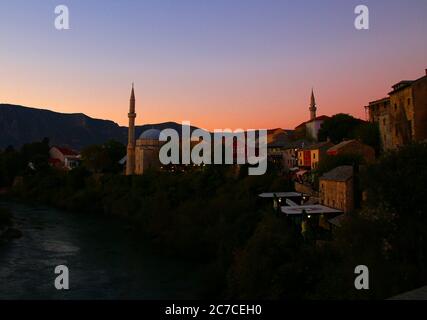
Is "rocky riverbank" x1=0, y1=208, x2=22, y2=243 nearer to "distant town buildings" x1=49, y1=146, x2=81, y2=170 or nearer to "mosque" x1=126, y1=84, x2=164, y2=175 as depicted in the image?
"mosque" x1=126, y1=84, x2=164, y2=175

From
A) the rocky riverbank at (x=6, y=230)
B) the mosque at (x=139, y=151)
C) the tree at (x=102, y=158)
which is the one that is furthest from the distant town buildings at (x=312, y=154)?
the tree at (x=102, y=158)

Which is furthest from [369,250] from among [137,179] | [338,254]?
[137,179]

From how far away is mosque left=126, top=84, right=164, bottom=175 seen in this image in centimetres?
7050

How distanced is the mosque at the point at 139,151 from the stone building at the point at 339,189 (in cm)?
Result: 4193

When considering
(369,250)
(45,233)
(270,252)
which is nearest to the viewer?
(369,250)

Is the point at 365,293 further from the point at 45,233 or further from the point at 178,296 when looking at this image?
the point at 45,233

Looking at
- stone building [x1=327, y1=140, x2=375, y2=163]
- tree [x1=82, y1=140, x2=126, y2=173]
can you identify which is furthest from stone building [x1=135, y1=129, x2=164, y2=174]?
stone building [x1=327, y1=140, x2=375, y2=163]

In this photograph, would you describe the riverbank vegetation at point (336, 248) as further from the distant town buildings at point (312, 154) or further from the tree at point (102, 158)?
the tree at point (102, 158)

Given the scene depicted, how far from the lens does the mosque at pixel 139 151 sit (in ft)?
231

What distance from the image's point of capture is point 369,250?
51.7ft

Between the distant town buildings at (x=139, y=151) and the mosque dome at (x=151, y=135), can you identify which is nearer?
the distant town buildings at (x=139, y=151)

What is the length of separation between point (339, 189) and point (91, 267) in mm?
17237

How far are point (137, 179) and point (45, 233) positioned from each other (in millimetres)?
19846

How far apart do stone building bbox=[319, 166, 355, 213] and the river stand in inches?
409
